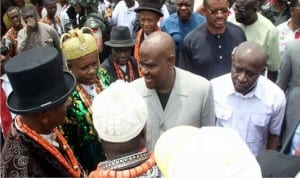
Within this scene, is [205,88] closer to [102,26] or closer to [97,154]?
[97,154]

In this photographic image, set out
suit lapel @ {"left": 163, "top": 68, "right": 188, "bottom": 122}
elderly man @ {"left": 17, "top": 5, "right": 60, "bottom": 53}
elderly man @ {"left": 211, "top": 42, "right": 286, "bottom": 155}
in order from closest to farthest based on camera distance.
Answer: suit lapel @ {"left": 163, "top": 68, "right": 188, "bottom": 122}, elderly man @ {"left": 211, "top": 42, "right": 286, "bottom": 155}, elderly man @ {"left": 17, "top": 5, "right": 60, "bottom": 53}

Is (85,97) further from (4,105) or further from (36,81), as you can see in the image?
(4,105)

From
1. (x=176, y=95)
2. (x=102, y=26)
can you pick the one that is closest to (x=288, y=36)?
(x=102, y=26)

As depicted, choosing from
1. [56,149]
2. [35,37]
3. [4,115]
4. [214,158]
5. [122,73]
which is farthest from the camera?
[35,37]

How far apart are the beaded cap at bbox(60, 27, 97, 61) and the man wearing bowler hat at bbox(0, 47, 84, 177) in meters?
0.53

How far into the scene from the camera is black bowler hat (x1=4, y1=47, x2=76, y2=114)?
7.89 feet

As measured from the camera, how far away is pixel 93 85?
3.32 metres

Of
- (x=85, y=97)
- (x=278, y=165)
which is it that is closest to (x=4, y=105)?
(x=85, y=97)

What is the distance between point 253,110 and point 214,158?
72.8 inches

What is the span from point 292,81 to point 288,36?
154 cm

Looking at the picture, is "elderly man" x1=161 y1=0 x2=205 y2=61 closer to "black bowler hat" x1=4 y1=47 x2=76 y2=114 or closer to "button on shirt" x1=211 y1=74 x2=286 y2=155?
"button on shirt" x1=211 y1=74 x2=286 y2=155

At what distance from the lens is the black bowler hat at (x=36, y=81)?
2.40 meters

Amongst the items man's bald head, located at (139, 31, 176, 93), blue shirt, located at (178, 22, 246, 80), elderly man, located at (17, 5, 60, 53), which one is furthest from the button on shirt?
elderly man, located at (17, 5, 60, 53)

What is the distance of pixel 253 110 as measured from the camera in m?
3.26
